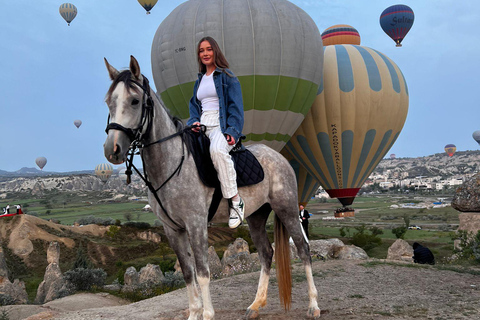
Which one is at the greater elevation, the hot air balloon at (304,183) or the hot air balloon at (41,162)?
the hot air balloon at (41,162)

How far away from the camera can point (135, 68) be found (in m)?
4.63

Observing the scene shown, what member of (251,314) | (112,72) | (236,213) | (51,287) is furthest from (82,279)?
(112,72)

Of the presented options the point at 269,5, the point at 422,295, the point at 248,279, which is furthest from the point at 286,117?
the point at 422,295

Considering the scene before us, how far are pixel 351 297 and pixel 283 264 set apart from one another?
2.05 meters

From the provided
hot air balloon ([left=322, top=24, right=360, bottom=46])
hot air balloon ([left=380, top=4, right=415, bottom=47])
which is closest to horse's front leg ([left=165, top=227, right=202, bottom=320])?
hot air balloon ([left=322, top=24, right=360, bottom=46])

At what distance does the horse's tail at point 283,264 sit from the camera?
6.57 m

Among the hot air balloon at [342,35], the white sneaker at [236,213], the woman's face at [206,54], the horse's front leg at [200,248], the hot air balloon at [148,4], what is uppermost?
the hot air balloon at [148,4]

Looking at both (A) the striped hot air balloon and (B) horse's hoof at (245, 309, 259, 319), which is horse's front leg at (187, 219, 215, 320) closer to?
(B) horse's hoof at (245, 309, 259, 319)

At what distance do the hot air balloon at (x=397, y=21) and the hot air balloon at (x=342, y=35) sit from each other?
1208 centimetres

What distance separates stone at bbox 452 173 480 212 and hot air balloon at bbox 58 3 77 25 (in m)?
71.7

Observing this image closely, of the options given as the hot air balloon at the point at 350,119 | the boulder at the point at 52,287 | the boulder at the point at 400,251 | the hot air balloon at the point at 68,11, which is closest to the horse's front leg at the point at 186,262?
the boulder at the point at 52,287

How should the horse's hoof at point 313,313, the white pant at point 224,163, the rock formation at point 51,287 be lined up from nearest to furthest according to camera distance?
the white pant at point 224,163 < the horse's hoof at point 313,313 < the rock formation at point 51,287

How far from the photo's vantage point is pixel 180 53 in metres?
20.1

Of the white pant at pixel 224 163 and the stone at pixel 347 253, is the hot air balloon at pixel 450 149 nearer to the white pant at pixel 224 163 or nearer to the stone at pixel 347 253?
the stone at pixel 347 253
